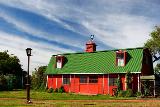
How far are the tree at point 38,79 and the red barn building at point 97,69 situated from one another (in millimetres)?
2012

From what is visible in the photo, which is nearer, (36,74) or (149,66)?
(149,66)

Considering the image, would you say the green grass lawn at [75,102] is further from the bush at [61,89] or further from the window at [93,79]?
the bush at [61,89]

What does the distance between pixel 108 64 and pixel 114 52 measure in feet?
7.25

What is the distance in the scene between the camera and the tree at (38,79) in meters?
62.0

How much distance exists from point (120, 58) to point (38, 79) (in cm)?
2011

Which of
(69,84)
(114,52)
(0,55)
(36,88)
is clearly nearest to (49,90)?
(69,84)

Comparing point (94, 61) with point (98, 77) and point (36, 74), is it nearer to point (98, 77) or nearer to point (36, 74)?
point (98, 77)

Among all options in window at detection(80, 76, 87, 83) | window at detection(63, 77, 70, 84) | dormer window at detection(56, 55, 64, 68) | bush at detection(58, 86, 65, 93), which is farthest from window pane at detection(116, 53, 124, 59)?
dormer window at detection(56, 55, 64, 68)

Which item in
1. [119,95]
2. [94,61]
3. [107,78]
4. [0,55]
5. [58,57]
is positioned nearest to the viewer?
[119,95]

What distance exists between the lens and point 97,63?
176ft

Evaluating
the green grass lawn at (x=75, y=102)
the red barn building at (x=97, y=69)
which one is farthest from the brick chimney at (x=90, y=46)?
the green grass lawn at (x=75, y=102)

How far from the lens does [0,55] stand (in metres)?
78.4

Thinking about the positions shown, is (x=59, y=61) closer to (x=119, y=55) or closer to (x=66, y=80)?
(x=66, y=80)

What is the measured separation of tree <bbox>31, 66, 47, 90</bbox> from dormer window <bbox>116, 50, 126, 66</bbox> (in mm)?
15977
